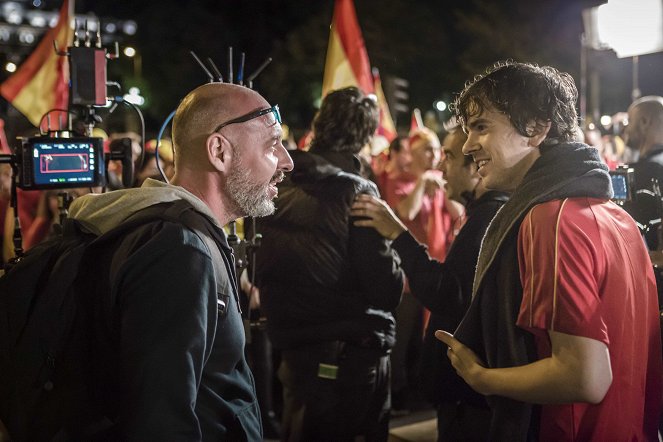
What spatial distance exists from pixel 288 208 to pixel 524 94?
171 cm

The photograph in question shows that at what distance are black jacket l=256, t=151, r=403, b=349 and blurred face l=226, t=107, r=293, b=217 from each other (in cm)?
129

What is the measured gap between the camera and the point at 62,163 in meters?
3.76

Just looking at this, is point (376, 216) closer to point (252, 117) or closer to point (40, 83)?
point (252, 117)

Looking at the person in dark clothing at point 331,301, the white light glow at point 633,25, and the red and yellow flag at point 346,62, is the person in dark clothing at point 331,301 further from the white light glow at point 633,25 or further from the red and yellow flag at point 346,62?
the red and yellow flag at point 346,62

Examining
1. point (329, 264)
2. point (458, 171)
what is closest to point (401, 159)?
point (458, 171)

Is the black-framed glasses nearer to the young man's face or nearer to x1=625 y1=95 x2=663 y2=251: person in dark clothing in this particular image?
the young man's face

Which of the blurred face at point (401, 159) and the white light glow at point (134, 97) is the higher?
the white light glow at point (134, 97)

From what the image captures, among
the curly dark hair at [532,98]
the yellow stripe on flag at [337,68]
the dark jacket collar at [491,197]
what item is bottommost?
the dark jacket collar at [491,197]

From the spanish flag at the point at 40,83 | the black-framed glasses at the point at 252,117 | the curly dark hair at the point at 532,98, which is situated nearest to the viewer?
the black-framed glasses at the point at 252,117

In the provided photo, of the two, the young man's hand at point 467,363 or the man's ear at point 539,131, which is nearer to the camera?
the young man's hand at point 467,363

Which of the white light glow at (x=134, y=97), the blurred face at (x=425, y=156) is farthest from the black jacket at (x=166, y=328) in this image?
the blurred face at (x=425, y=156)

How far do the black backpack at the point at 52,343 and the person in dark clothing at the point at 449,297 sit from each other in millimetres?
1536

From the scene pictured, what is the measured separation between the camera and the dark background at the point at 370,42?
84.6 feet

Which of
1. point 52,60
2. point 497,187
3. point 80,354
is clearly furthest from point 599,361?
point 52,60
